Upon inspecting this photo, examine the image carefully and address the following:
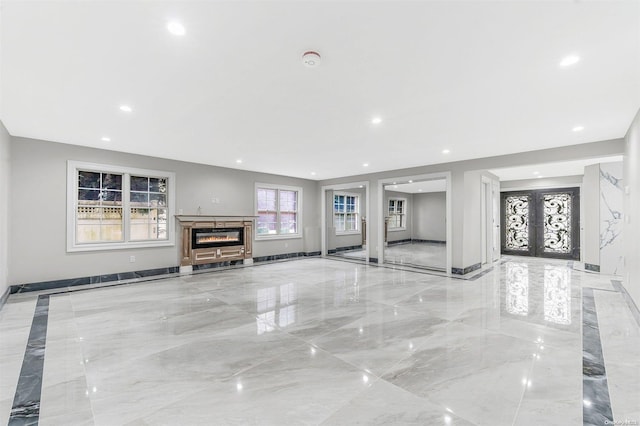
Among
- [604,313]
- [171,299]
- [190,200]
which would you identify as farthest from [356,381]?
[190,200]

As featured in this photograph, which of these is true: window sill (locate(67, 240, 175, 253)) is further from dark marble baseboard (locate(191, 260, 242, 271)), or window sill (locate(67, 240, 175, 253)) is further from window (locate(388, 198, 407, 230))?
window (locate(388, 198, 407, 230))

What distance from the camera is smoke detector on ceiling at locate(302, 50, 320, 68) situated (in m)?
2.31

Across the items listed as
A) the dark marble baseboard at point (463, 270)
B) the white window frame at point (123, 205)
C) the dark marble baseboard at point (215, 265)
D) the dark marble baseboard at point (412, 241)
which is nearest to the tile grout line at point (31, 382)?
the white window frame at point (123, 205)

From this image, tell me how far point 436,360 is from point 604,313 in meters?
3.04

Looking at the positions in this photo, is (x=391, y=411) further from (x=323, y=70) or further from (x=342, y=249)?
(x=342, y=249)

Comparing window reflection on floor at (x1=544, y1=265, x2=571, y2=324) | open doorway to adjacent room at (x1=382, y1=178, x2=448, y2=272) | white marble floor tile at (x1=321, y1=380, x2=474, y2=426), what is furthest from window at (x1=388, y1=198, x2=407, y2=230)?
white marble floor tile at (x1=321, y1=380, x2=474, y2=426)

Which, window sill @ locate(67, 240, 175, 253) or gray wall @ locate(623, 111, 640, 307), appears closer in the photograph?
gray wall @ locate(623, 111, 640, 307)

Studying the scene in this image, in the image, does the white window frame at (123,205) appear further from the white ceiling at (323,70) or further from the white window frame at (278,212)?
the white window frame at (278,212)

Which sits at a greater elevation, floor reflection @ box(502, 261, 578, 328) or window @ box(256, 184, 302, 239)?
window @ box(256, 184, 302, 239)

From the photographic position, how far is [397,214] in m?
13.9

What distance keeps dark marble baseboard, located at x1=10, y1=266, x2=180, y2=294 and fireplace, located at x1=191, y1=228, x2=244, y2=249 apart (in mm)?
767

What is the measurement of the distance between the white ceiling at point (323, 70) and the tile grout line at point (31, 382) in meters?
2.62

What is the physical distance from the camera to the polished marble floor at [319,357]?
1.91m

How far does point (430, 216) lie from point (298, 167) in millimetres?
9006
